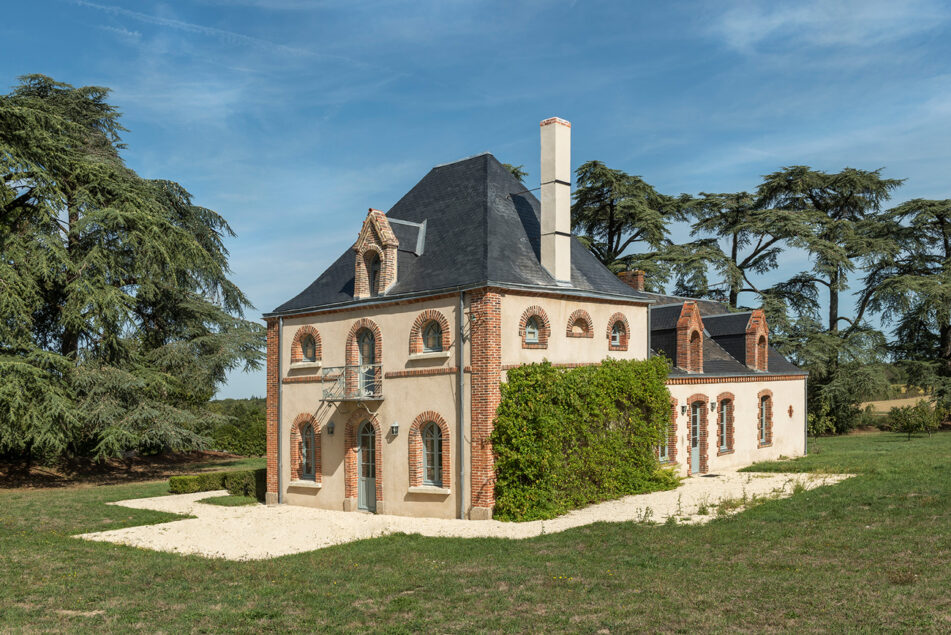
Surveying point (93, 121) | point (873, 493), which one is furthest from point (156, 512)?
point (93, 121)

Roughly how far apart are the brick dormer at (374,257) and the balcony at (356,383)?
199 centimetres

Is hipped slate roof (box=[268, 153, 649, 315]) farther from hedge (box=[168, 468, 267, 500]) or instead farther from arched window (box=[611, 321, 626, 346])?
hedge (box=[168, 468, 267, 500])

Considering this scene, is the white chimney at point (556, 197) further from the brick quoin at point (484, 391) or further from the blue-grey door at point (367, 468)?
the blue-grey door at point (367, 468)

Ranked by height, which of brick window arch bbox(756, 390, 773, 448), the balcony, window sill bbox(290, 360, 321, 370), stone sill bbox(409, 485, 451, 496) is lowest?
stone sill bbox(409, 485, 451, 496)

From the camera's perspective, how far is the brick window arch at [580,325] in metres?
19.9

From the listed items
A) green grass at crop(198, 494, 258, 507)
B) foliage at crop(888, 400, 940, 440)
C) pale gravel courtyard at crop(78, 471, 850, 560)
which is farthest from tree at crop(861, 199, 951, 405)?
green grass at crop(198, 494, 258, 507)

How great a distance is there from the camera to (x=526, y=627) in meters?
9.10

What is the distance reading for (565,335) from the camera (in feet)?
65.0

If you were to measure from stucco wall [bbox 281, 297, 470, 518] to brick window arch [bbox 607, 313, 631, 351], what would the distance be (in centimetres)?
496

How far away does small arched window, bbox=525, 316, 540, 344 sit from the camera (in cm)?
1909

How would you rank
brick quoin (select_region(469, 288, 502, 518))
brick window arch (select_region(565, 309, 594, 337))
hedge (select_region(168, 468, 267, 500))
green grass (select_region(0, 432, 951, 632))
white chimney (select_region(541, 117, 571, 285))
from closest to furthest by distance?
green grass (select_region(0, 432, 951, 632)), brick quoin (select_region(469, 288, 502, 518)), white chimney (select_region(541, 117, 571, 285)), brick window arch (select_region(565, 309, 594, 337)), hedge (select_region(168, 468, 267, 500))

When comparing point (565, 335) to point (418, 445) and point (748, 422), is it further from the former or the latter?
point (748, 422)

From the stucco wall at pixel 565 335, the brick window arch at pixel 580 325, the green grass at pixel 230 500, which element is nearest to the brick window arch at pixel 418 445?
the stucco wall at pixel 565 335

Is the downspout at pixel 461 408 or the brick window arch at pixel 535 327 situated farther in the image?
the brick window arch at pixel 535 327
